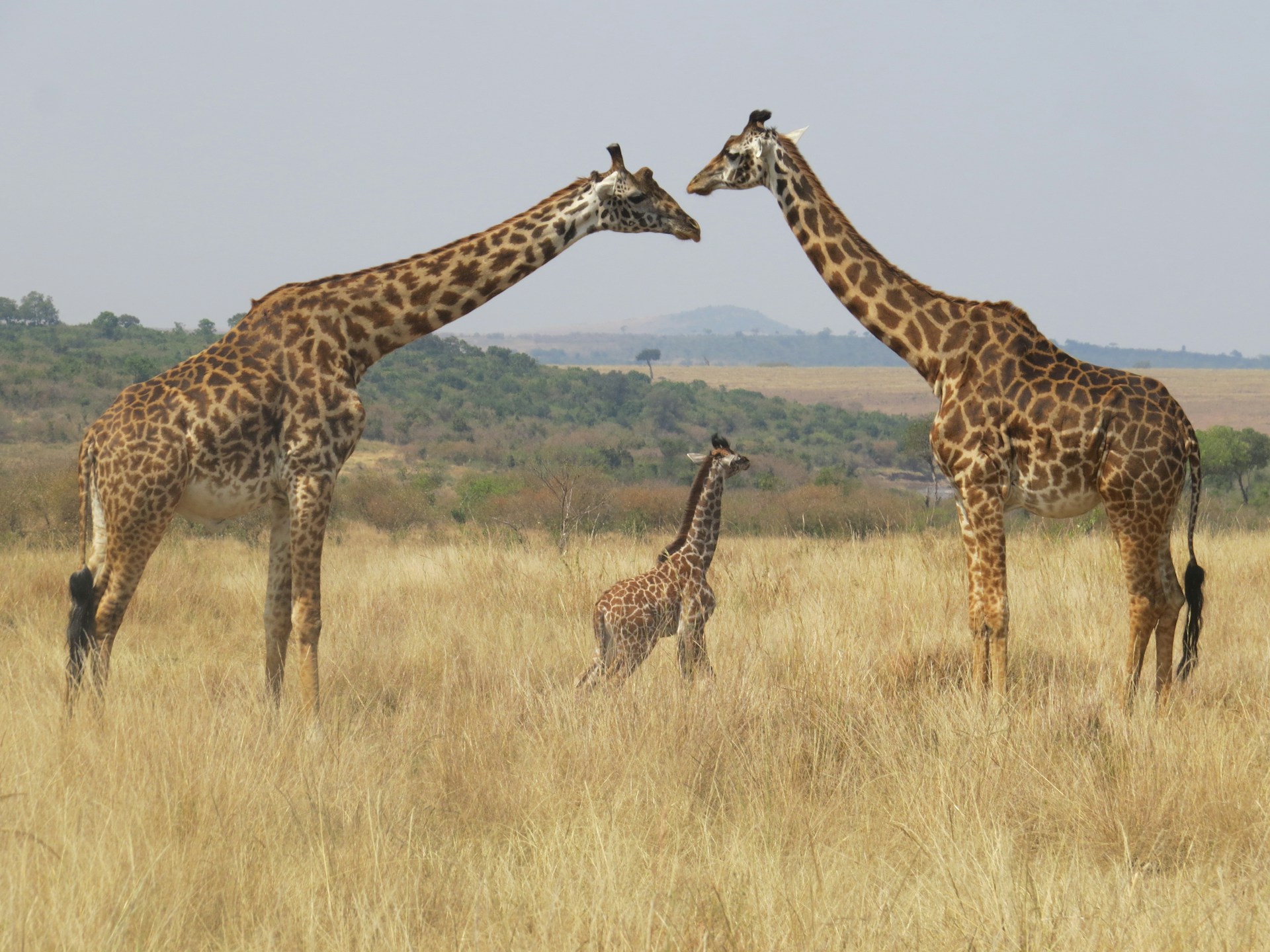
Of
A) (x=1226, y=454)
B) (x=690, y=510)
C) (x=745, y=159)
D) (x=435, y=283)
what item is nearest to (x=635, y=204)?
→ (x=745, y=159)

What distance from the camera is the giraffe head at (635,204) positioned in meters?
6.65

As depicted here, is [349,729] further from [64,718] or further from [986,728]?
[986,728]

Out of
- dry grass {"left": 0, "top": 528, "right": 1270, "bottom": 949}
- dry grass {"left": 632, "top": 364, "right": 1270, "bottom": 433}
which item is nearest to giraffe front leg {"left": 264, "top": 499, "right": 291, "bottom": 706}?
dry grass {"left": 0, "top": 528, "right": 1270, "bottom": 949}

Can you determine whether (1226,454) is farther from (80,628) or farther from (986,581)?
(80,628)

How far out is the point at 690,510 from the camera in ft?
24.7

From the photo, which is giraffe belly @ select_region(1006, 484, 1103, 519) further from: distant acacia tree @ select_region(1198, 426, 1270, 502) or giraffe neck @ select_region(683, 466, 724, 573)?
distant acacia tree @ select_region(1198, 426, 1270, 502)

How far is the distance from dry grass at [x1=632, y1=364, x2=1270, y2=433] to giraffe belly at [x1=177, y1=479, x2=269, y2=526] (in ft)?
265

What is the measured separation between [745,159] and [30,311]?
78.6 metres

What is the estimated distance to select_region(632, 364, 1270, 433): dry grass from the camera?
87312 millimetres

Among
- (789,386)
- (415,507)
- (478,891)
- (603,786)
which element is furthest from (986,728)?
(789,386)

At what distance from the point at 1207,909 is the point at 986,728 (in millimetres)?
1823

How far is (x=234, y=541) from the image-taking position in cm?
1583

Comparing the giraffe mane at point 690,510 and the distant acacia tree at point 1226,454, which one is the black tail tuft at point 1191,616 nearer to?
the giraffe mane at point 690,510

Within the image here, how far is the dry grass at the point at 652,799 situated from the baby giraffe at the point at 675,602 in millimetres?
350
